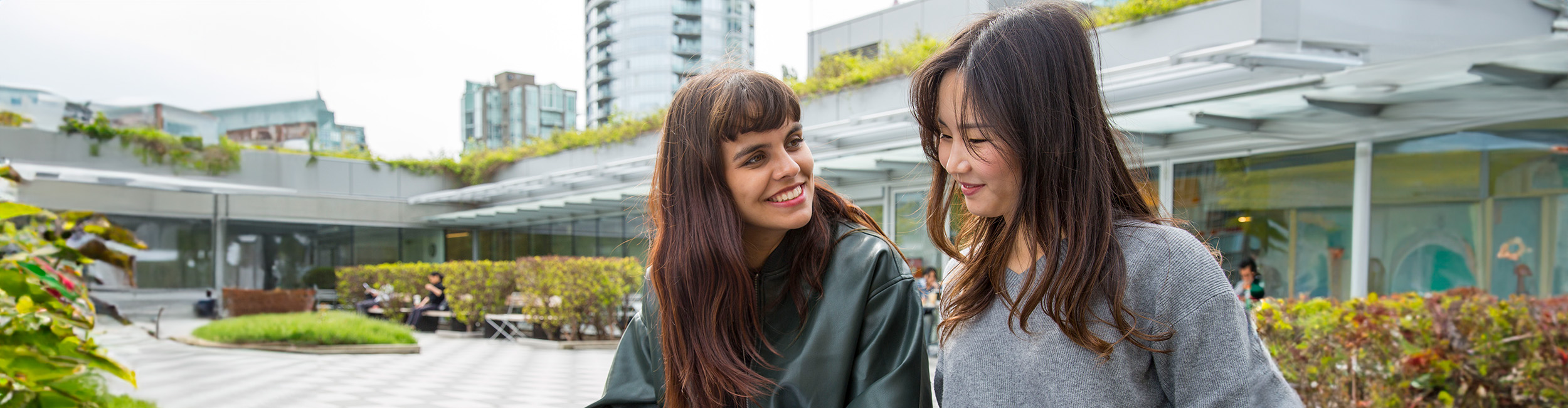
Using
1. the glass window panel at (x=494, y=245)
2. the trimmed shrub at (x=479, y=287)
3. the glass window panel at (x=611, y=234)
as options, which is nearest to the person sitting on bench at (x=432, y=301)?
the trimmed shrub at (x=479, y=287)

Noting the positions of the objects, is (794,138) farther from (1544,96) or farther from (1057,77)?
(1544,96)

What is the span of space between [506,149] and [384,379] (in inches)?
540

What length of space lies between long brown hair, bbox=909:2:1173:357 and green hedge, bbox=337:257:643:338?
386 inches

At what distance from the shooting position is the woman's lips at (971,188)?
1197mm

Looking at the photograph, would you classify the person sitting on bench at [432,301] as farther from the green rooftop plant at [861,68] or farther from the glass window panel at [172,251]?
the glass window panel at [172,251]

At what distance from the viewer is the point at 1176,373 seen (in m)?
1.04

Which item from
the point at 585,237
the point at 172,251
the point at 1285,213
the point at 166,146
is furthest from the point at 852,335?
the point at 166,146

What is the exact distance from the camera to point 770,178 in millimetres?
1512

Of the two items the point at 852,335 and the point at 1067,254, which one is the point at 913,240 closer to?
the point at 852,335

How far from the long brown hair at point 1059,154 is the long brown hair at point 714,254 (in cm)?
45

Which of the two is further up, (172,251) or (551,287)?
(551,287)

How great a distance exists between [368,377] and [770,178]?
8.33 meters

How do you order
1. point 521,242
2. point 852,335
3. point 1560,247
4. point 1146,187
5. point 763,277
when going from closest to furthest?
point 1146,187 → point 852,335 → point 763,277 → point 1560,247 → point 521,242

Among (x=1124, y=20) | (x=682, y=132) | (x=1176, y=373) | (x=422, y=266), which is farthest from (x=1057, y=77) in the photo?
(x=422, y=266)
